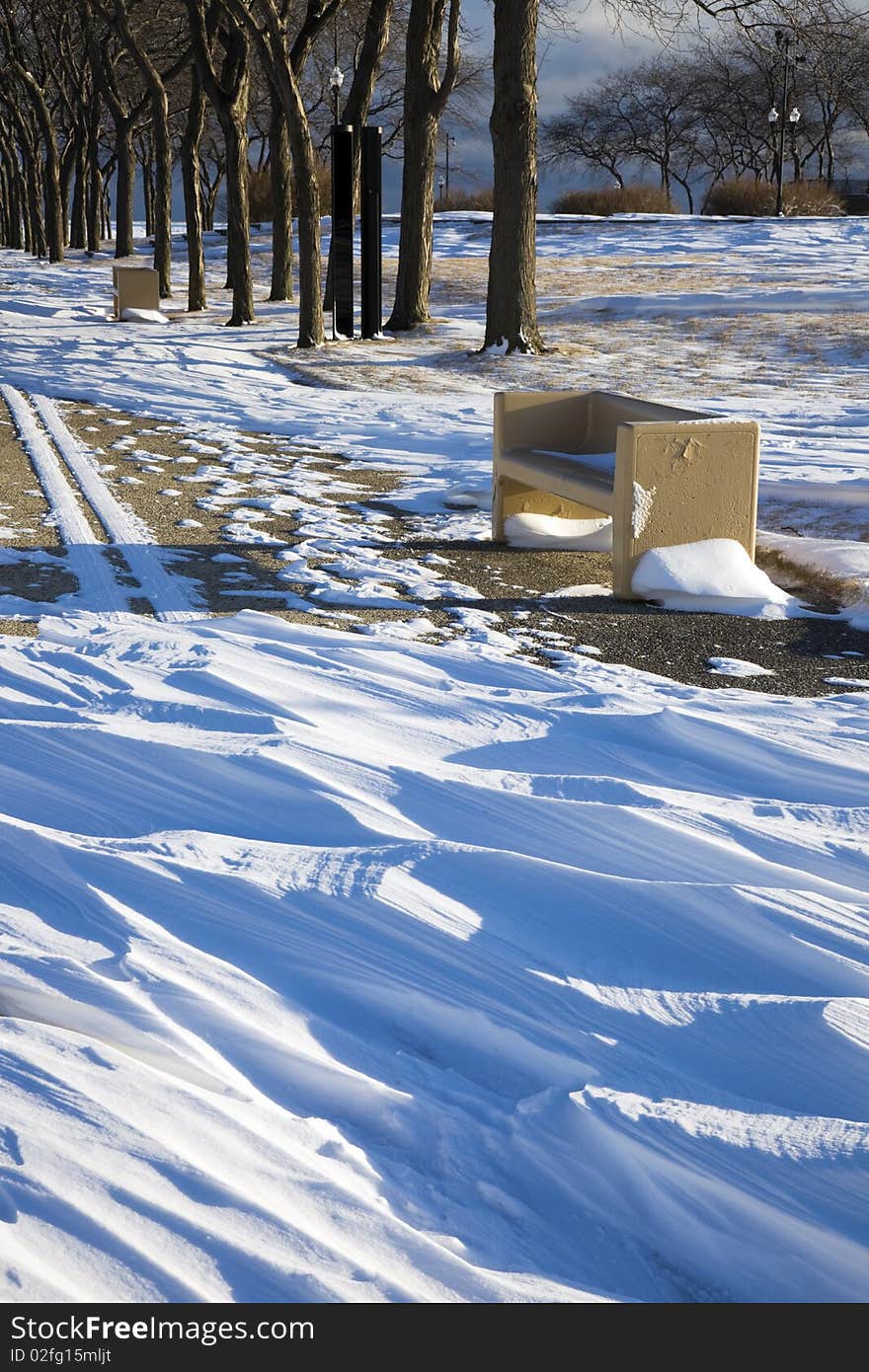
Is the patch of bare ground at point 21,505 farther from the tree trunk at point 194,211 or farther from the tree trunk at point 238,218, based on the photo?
the tree trunk at point 194,211

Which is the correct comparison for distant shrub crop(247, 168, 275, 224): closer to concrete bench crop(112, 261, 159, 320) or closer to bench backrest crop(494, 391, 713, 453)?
concrete bench crop(112, 261, 159, 320)

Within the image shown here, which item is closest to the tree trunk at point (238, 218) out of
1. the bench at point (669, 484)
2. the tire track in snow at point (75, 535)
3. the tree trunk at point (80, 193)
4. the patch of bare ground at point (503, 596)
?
the tire track in snow at point (75, 535)

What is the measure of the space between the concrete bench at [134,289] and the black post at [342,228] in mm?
4188

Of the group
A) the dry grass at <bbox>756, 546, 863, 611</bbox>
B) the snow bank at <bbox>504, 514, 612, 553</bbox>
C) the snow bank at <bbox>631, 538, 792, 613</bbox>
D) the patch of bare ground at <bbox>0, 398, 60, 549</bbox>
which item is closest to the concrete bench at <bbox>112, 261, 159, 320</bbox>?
the patch of bare ground at <bbox>0, 398, 60, 549</bbox>

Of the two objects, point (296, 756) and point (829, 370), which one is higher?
point (829, 370)

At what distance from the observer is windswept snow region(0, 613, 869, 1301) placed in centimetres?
195

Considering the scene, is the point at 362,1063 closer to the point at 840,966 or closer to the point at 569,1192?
the point at 569,1192

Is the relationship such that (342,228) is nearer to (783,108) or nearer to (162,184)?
(162,184)

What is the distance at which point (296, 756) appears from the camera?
367 centimetres

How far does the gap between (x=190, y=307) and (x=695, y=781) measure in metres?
22.1

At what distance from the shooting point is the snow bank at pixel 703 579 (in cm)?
589

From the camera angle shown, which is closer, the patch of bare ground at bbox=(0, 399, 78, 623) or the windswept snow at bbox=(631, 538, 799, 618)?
the patch of bare ground at bbox=(0, 399, 78, 623)

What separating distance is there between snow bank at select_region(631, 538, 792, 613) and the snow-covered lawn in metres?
0.86
